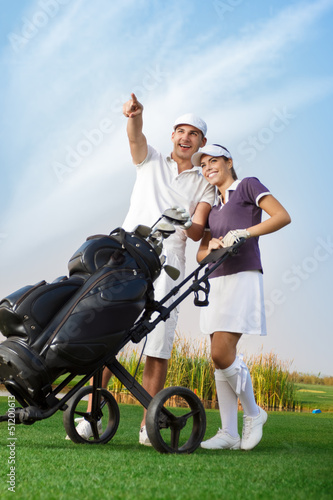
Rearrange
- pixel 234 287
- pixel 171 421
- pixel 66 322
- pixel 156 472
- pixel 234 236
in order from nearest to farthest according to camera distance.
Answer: pixel 156 472
pixel 66 322
pixel 171 421
pixel 234 236
pixel 234 287

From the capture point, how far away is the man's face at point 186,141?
12.9 ft

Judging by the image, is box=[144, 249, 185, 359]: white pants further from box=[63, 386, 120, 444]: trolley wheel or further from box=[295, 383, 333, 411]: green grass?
box=[295, 383, 333, 411]: green grass

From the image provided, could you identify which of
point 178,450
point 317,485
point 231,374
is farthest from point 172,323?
point 317,485

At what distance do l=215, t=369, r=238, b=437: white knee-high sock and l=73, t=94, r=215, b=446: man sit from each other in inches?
14.2

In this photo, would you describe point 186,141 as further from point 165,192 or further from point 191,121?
point 165,192

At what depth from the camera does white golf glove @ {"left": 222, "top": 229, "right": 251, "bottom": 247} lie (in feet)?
11.0

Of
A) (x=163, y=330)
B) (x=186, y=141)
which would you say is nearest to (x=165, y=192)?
(x=186, y=141)

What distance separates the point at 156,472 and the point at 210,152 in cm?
199

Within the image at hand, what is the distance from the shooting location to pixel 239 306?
3434 mm

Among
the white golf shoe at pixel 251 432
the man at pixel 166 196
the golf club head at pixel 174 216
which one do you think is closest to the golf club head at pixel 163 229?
the golf club head at pixel 174 216

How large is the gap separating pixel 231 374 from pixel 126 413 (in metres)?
3.01

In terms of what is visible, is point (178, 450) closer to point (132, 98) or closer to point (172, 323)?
point (172, 323)

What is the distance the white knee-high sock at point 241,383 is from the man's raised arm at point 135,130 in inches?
58.7

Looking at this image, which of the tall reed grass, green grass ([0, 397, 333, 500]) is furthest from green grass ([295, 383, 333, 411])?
green grass ([0, 397, 333, 500])
